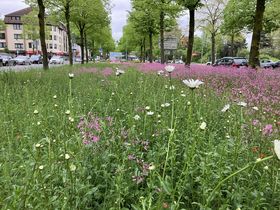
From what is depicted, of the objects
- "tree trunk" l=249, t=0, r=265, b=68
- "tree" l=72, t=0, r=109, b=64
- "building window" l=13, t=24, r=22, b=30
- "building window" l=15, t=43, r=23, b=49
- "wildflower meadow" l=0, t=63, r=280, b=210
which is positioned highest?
"building window" l=13, t=24, r=22, b=30

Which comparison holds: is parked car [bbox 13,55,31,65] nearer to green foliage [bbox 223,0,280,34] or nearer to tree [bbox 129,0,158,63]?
tree [bbox 129,0,158,63]

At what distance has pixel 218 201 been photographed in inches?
85.5

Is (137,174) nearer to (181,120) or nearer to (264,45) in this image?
(181,120)

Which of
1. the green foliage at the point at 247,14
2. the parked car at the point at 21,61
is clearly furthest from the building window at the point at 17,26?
the green foliage at the point at 247,14

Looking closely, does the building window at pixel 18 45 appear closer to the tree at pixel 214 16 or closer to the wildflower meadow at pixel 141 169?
the tree at pixel 214 16

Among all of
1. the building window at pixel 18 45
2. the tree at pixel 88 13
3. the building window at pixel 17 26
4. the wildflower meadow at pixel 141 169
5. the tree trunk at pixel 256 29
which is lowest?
the wildflower meadow at pixel 141 169

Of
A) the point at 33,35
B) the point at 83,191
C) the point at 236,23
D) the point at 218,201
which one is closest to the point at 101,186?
the point at 83,191

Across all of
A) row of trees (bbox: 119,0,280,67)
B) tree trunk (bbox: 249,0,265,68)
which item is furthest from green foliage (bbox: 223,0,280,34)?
tree trunk (bbox: 249,0,265,68)

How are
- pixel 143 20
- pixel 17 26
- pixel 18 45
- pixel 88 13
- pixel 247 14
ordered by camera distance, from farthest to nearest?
pixel 18 45, pixel 17 26, pixel 143 20, pixel 88 13, pixel 247 14

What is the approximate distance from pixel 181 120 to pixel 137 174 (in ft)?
5.35

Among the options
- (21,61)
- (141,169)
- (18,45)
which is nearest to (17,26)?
(18,45)

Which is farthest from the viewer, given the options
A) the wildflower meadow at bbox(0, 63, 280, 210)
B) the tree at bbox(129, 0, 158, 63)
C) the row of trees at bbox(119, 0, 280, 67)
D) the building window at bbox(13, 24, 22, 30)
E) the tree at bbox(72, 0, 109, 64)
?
the building window at bbox(13, 24, 22, 30)

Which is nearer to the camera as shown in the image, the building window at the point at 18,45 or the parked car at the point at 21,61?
the parked car at the point at 21,61

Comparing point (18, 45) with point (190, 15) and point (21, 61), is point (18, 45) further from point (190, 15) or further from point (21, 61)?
point (190, 15)
